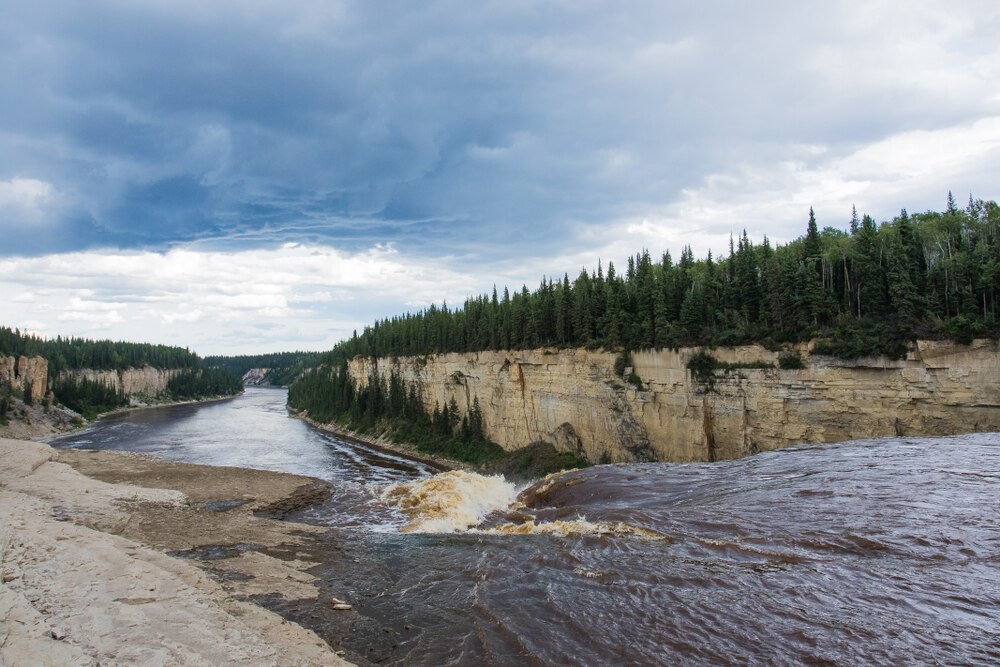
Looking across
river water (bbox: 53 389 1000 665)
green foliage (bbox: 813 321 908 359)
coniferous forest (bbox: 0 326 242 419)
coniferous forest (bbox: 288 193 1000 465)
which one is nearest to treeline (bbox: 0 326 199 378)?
coniferous forest (bbox: 0 326 242 419)

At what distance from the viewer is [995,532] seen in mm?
15555

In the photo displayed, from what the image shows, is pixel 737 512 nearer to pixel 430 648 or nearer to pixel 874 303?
pixel 430 648

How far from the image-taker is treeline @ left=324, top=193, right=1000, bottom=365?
35406 mm

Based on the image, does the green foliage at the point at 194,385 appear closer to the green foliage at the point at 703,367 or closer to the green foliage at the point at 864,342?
the green foliage at the point at 703,367

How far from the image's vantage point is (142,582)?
501 inches

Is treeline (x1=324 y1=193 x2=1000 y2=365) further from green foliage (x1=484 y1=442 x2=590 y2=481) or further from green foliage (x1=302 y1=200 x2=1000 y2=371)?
green foliage (x1=484 y1=442 x2=590 y2=481)

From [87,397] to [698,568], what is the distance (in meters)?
148

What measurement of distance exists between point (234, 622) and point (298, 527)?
42.9 ft

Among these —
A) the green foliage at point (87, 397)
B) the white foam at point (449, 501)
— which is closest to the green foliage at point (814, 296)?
the white foam at point (449, 501)

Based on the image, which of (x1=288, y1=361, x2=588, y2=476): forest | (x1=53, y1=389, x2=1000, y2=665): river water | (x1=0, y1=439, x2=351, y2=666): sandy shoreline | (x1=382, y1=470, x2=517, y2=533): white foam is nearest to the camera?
(x1=0, y1=439, x2=351, y2=666): sandy shoreline

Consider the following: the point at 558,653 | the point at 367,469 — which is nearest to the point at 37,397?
the point at 367,469

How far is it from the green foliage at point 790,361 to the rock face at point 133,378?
148 m

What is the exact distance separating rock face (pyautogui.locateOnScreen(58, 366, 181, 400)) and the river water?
471ft

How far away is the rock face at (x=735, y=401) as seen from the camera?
32.5 meters
